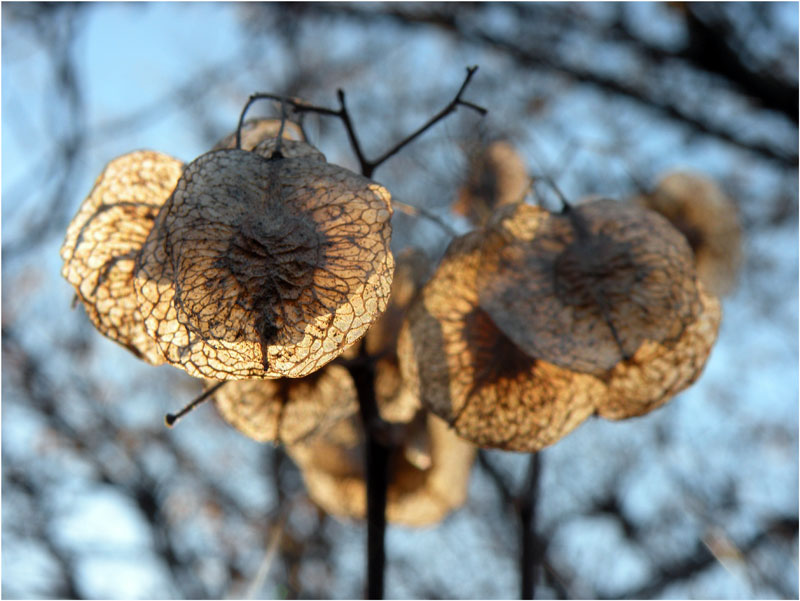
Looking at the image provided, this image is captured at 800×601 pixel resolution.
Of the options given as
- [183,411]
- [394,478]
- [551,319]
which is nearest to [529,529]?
[394,478]

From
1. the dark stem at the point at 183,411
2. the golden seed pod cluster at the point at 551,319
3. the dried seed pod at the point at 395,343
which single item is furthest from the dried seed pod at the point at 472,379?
the dark stem at the point at 183,411

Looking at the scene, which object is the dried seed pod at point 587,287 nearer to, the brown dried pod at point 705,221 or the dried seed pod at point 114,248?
the dried seed pod at point 114,248

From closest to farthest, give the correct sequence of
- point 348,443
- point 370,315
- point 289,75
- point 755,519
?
1. point 370,315
2. point 348,443
3. point 755,519
4. point 289,75

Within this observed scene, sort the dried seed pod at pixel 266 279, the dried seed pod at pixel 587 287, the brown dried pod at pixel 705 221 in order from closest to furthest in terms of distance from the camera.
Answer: the dried seed pod at pixel 266 279 → the dried seed pod at pixel 587 287 → the brown dried pod at pixel 705 221

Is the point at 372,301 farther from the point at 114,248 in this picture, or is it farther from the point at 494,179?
the point at 494,179

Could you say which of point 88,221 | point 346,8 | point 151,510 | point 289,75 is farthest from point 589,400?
point 151,510

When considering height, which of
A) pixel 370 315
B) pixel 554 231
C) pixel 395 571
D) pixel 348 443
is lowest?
pixel 395 571

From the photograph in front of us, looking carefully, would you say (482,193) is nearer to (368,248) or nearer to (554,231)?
(554,231)
